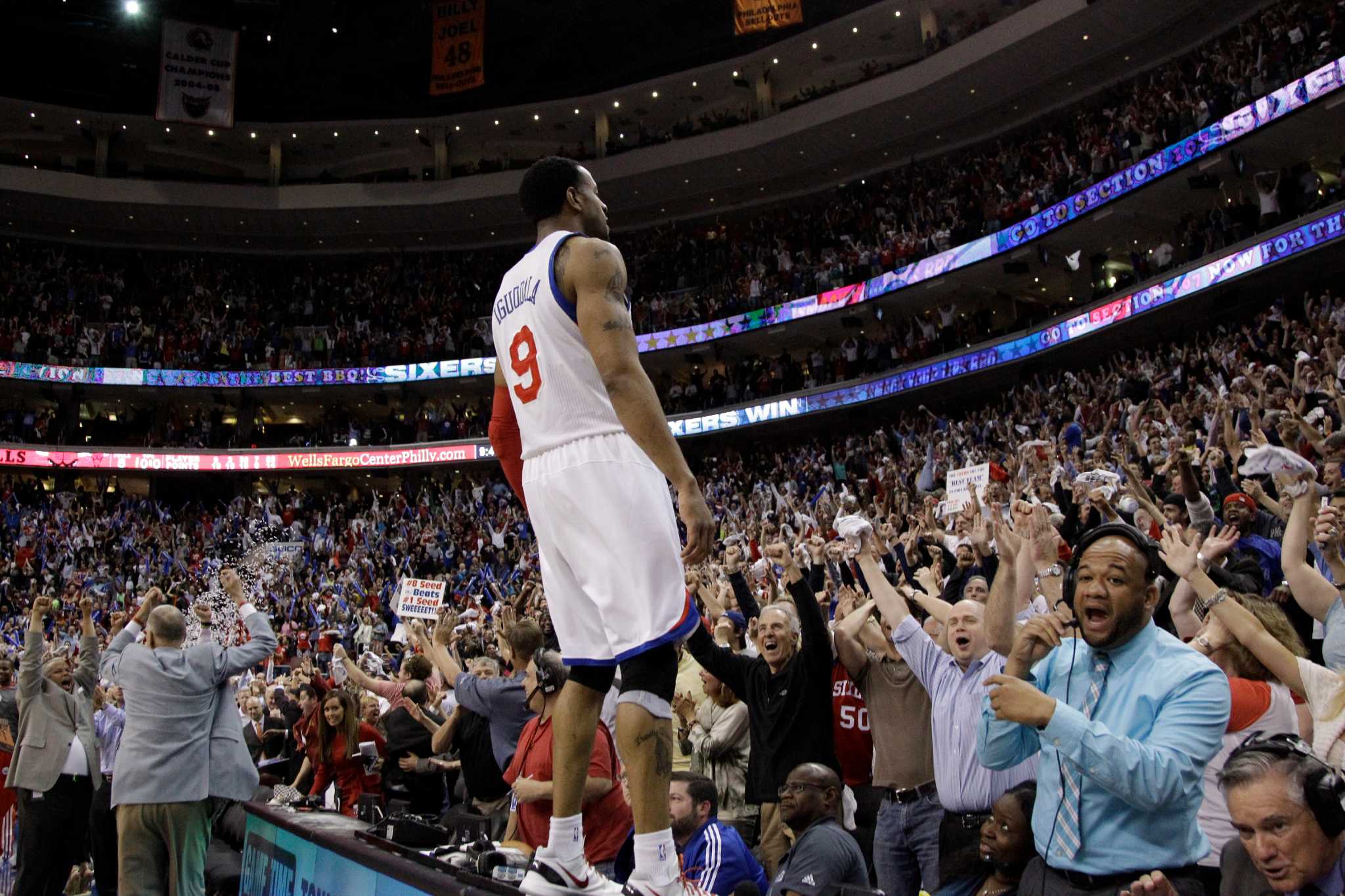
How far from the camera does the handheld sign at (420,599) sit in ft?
36.8

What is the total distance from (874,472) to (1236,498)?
15.4 metres

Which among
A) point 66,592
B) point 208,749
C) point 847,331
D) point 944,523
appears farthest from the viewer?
point 847,331

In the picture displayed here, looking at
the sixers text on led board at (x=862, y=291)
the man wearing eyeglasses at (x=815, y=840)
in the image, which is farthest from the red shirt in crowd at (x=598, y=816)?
the sixers text on led board at (x=862, y=291)

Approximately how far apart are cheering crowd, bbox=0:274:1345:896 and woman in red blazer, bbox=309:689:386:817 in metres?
0.02

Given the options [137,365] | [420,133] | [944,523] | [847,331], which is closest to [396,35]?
[420,133]

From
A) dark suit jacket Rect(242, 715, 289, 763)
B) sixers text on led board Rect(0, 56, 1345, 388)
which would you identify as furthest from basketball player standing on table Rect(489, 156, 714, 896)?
sixers text on led board Rect(0, 56, 1345, 388)

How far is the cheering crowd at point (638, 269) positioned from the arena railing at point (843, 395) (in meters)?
2.60

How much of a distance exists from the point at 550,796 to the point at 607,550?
1849mm

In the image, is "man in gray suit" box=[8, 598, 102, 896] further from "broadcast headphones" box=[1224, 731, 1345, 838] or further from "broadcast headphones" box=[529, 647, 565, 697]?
"broadcast headphones" box=[1224, 731, 1345, 838]

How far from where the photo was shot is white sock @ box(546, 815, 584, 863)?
3.02m

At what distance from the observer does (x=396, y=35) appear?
116 ft

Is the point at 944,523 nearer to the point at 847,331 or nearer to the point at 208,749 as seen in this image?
the point at 208,749

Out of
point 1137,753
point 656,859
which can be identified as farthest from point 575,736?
point 1137,753

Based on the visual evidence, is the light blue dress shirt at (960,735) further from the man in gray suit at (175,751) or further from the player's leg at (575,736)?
the man in gray suit at (175,751)
